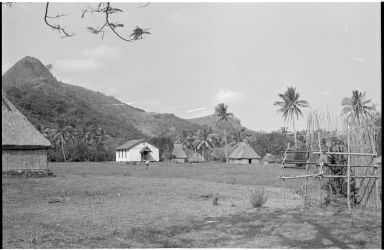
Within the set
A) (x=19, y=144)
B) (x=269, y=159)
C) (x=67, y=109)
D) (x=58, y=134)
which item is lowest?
(x=269, y=159)

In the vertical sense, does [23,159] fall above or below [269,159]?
above

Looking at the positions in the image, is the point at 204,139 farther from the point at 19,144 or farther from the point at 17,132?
the point at 19,144

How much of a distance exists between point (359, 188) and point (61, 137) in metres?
57.2

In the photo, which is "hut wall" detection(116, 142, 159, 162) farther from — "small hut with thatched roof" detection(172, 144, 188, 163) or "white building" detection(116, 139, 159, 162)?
"small hut with thatched roof" detection(172, 144, 188, 163)

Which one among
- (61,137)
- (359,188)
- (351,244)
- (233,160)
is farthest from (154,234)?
(61,137)

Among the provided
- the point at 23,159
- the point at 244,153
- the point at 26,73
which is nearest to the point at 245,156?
the point at 244,153

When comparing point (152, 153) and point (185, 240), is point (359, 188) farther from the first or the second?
point (152, 153)

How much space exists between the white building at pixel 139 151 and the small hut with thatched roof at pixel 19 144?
38.2 m

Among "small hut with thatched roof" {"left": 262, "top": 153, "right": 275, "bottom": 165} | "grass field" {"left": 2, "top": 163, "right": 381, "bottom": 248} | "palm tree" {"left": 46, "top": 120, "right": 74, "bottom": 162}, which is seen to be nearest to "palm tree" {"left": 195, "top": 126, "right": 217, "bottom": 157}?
"small hut with thatched roof" {"left": 262, "top": 153, "right": 275, "bottom": 165}

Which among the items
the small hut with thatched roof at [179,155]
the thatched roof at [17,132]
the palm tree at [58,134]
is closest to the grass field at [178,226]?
the thatched roof at [17,132]

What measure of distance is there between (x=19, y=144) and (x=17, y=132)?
0.82 m

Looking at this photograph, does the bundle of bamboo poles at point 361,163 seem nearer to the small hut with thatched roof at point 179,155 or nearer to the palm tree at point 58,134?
the palm tree at point 58,134

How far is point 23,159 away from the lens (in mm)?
24031

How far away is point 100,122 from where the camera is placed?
97188 mm
